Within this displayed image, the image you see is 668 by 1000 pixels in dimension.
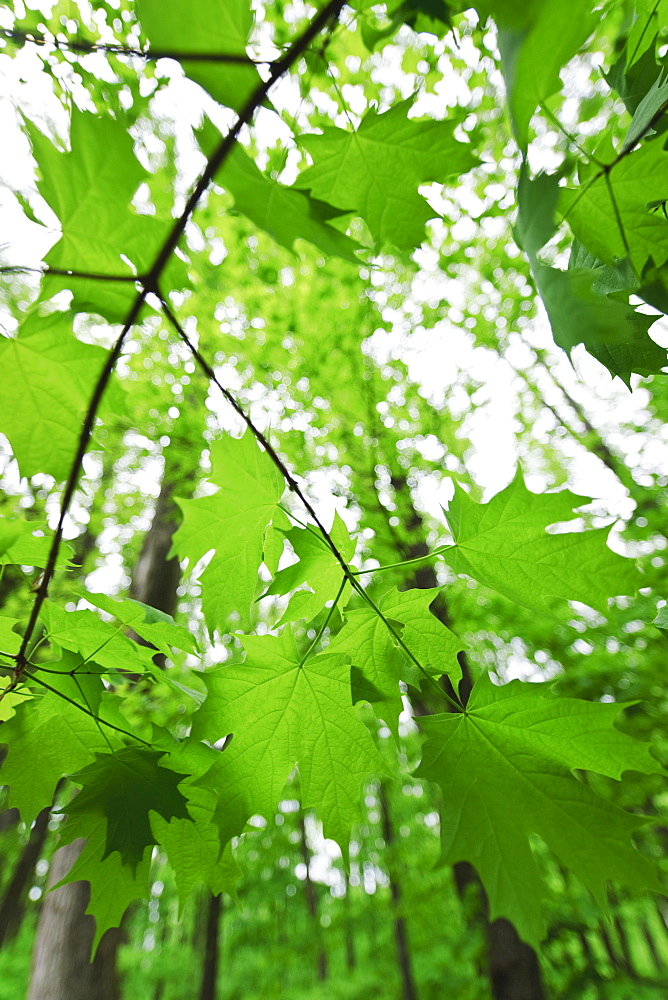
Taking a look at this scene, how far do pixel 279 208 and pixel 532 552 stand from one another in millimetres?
692

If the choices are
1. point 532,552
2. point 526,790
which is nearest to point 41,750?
point 526,790

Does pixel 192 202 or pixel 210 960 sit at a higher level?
pixel 192 202

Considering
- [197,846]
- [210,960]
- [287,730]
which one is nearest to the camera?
[287,730]

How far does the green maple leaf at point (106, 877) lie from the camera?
39.1 inches

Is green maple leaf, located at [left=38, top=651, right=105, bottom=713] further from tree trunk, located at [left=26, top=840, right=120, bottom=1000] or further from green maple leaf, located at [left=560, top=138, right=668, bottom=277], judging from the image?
tree trunk, located at [left=26, top=840, right=120, bottom=1000]

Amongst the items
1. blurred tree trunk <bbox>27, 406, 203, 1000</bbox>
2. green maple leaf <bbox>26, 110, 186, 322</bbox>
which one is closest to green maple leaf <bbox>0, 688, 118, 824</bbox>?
green maple leaf <bbox>26, 110, 186, 322</bbox>

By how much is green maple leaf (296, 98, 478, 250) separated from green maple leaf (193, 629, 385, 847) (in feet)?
2.60

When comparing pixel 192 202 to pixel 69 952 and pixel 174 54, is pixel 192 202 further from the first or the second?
pixel 69 952

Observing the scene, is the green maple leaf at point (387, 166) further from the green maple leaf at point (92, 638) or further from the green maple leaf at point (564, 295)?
the green maple leaf at point (92, 638)

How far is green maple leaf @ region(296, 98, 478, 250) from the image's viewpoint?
2.92 ft

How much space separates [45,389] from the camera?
0.80 meters

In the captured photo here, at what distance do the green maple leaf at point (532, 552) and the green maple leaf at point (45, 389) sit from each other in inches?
25.4

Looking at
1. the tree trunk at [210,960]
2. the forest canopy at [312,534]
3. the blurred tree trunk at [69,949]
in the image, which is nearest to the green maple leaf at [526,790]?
the forest canopy at [312,534]

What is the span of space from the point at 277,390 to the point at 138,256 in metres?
4.50
